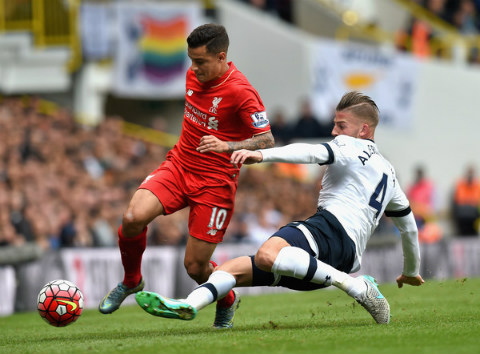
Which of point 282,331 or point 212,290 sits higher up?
point 212,290

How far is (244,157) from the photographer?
271 inches

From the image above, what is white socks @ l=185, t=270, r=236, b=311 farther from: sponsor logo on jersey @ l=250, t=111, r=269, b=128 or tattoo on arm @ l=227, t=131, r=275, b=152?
sponsor logo on jersey @ l=250, t=111, r=269, b=128

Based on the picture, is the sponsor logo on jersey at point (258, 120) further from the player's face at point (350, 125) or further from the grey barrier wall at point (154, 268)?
the grey barrier wall at point (154, 268)

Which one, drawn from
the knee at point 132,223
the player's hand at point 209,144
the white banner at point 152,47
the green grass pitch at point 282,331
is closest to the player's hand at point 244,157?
the player's hand at point 209,144

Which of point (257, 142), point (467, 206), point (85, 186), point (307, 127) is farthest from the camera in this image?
point (467, 206)

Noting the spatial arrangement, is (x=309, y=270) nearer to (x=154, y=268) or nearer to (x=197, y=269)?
(x=197, y=269)

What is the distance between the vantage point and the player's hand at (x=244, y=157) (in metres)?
6.88

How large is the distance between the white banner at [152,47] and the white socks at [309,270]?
14.4 meters

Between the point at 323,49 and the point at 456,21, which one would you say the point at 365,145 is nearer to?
the point at 323,49

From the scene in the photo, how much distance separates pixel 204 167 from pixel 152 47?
13289mm

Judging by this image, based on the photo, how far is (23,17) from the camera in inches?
874

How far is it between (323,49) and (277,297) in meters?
9.56

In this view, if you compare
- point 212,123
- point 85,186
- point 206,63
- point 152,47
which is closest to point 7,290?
point 85,186

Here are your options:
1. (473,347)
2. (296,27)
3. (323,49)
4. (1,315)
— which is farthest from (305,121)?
(473,347)
